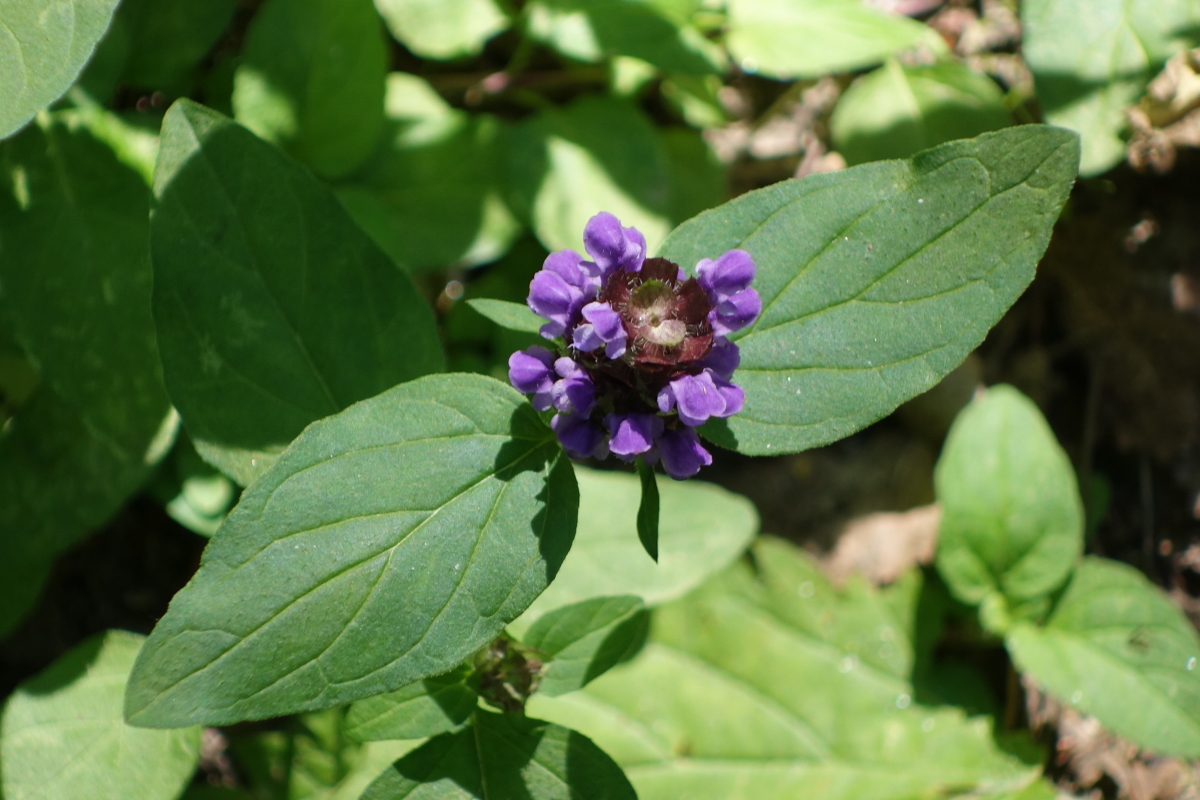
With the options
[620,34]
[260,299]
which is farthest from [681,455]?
[620,34]

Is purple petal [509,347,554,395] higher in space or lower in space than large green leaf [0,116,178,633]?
higher

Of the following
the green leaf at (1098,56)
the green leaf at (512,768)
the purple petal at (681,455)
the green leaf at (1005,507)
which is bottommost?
the green leaf at (1005,507)

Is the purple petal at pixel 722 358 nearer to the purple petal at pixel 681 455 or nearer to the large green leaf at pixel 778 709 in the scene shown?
the purple petal at pixel 681 455

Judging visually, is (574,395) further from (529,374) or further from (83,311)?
(83,311)

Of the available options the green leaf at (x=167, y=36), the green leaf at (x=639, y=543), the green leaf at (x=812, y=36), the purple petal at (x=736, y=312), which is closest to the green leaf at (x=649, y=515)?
the purple petal at (x=736, y=312)

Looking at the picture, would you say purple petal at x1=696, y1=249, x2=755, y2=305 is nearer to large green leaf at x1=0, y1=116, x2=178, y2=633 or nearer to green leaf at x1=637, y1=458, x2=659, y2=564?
green leaf at x1=637, y1=458, x2=659, y2=564

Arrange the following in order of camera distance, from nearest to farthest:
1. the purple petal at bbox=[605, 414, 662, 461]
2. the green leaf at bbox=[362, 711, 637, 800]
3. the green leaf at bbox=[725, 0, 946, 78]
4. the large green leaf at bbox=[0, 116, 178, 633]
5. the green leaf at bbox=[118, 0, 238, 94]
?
the purple petal at bbox=[605, 414, 662, 461] → the green leaf at bbox=[362, 711, 637, 800] → the large green leaf at bbox=[0, 116, 178, 633] → the green leaf at bbox=[118, 0, 238, 94] → the green leaf at bbox=[725, 0, 946, 78]

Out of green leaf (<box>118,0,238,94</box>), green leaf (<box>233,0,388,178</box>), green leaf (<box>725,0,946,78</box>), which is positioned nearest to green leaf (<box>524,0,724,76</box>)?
green leaf (<box>725,0,946,78</box>)

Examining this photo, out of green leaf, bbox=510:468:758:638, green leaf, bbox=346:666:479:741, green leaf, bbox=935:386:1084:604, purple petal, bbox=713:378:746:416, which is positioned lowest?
green leaf, bbox=935:386:1084:604
